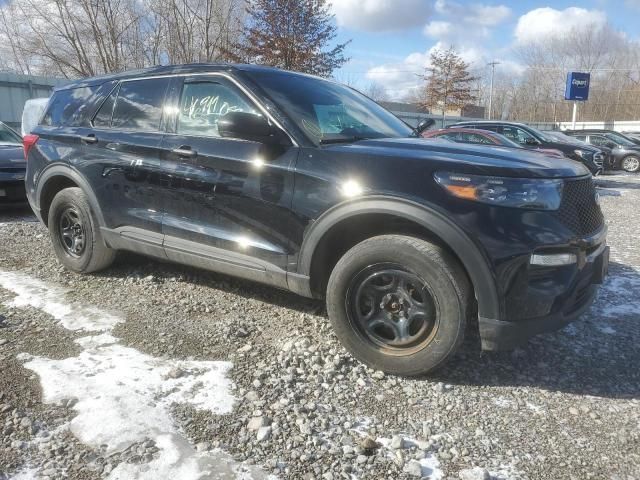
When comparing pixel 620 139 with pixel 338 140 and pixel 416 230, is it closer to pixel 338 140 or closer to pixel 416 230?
pixel 338 140

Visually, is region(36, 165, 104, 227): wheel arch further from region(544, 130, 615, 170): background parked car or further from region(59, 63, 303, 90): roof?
region(544, 130, 615, 170): background parked car

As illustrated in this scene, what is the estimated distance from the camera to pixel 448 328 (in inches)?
107

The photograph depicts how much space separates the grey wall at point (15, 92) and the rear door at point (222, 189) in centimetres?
1099

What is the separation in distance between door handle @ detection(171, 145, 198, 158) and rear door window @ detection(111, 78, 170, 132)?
0.41 metres

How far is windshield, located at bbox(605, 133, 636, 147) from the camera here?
18895mm

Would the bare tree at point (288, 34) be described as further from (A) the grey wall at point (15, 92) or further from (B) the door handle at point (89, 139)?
(B) the door handle at point (89, 139)

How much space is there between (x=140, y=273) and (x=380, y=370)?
2.70m

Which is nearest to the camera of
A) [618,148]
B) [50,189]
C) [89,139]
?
[89,139]

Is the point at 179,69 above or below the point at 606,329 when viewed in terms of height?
above

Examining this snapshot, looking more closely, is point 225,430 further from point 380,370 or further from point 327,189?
point 327,189

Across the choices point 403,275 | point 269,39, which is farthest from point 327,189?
point 269,39

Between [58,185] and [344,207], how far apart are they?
3178mm

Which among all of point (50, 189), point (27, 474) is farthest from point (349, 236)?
point (50, 189)

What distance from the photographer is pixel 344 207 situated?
290 cm
